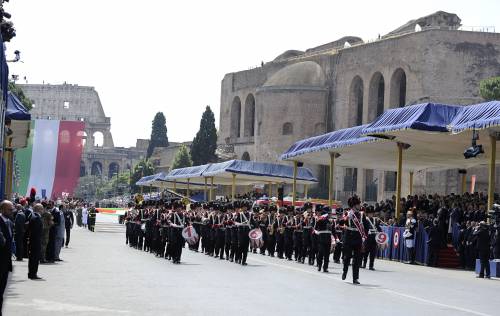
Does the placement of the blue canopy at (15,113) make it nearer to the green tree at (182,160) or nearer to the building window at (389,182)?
the building window at (389,182)

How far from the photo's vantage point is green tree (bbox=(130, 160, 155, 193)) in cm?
15012

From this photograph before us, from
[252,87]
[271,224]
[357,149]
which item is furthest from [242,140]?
[271,224]

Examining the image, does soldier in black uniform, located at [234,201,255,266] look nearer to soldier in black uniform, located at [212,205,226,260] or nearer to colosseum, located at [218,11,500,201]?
soldier in black uniform, located at [212,205,226,260]

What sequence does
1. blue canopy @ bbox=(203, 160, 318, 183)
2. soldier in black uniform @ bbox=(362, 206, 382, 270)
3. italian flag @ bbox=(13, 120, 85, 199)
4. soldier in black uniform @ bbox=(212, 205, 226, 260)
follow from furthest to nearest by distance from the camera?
blue canopy @ bbox=(203, 160, 318, 183) → italian flag @ bbox=(13, 120, 85, 199) → soldier in black uniform @ bbox=(212, 205, 226, 260) → soldier in black uniform @ bbox=(362, 206, 382, 270)

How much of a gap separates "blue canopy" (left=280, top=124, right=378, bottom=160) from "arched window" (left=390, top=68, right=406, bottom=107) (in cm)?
3759

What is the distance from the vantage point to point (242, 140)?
110 meters

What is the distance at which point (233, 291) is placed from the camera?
62.4 ft

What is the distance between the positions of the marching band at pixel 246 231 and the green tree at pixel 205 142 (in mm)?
76618

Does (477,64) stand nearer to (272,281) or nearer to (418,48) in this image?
(418,48)

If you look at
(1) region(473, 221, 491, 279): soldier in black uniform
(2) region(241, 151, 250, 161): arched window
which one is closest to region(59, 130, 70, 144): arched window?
(1) region(473, 221, 491, 279): soldier in black uniform

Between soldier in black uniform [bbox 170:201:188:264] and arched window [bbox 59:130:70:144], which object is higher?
arched window [bbox 59:130:70:144]

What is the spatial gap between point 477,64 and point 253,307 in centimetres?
6814

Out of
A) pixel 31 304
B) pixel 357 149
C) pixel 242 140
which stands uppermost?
pixel 242 140

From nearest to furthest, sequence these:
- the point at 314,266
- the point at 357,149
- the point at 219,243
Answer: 1. the point at 314,266
2. the point at 219,243
3. the point at 357,149
